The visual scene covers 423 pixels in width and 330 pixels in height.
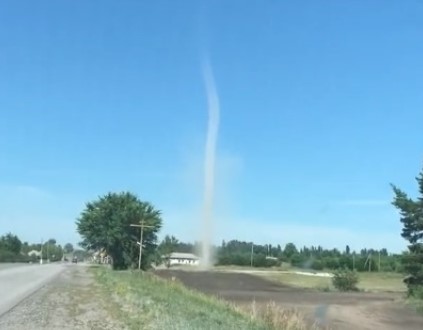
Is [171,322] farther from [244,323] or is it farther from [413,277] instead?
[413,277]

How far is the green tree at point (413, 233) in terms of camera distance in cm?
6106

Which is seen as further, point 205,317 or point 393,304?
point 393,304

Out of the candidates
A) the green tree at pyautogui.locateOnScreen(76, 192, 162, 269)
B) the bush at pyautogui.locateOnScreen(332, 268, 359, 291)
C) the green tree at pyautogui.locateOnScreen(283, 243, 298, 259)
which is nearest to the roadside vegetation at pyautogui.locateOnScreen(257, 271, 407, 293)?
the bush at pyautogui.locateOnScreen(332, 268, 359, 291)

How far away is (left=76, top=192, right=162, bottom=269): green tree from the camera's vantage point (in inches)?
3853

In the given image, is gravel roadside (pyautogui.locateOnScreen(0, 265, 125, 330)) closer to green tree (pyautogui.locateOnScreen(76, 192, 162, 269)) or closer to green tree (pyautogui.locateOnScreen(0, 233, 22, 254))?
green tree (pyautogui.locateOnScreen(76, 192, 162, 269))

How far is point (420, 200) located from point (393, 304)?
15695mm

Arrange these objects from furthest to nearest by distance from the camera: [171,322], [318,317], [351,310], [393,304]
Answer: [393,304] < [351,310] < [318,317] < [171,322]

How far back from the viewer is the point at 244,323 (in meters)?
20.9

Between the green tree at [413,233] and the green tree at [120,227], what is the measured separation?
41.0 m

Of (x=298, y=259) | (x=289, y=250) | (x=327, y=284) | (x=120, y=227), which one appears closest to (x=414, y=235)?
(x=327, y=284)

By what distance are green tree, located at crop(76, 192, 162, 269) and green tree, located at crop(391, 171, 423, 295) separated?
135 ft

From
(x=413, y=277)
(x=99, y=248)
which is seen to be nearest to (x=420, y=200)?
(x=413, y=277)

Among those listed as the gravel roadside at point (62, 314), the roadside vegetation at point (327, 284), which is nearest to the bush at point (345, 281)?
the roadside vegetation at point (327, 284)

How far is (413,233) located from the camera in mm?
64062
